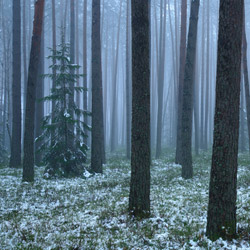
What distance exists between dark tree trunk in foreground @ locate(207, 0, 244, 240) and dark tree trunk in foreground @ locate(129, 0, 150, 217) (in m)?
1.85

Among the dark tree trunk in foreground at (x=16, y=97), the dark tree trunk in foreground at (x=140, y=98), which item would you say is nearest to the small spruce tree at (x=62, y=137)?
the dark tree trunk in foreground at (x=16, y=97)

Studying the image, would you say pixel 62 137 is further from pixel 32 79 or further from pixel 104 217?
pixel 104 217

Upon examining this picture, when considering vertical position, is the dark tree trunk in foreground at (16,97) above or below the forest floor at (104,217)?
above

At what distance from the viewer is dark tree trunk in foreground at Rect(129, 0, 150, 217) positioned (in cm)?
619

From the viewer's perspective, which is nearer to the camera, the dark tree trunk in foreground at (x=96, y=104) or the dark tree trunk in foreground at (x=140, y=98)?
the dark tree trunk in foreground at (x=140, y=98)

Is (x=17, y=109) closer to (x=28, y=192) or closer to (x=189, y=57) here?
(x=28, y=192)

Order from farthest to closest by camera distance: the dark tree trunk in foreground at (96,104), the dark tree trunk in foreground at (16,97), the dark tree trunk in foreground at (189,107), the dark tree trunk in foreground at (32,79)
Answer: the dark tree trunk in foreground at (16,97) → the dark tree trunk in foreground at (96,104) → the dark tree trunk in foreground at (189,107) → the dark tree trunk in foreground at (32,79)

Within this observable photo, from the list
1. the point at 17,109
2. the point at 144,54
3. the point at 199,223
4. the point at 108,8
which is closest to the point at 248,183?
the point at 199,223

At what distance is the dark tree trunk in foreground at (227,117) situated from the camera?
15.3 ft

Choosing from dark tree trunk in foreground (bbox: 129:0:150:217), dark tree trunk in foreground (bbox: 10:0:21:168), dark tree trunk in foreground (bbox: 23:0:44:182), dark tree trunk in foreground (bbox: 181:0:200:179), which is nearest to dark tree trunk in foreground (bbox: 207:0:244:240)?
dark tree trunk in foreground (bbox: 129:0:150:217)

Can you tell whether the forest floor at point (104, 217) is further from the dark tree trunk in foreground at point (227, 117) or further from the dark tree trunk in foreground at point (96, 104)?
the dark tree trunk in foreground at point (96, 104)

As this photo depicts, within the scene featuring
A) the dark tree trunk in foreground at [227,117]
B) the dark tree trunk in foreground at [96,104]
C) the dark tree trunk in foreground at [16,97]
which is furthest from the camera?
the dark tree trunk in foreground at [16,97]

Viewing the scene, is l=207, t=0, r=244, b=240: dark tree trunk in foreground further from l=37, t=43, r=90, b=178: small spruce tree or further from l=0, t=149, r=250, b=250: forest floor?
l=37, t=43, r=90, b=178: small spruce tree

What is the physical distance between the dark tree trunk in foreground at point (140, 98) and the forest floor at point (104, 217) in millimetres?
854
